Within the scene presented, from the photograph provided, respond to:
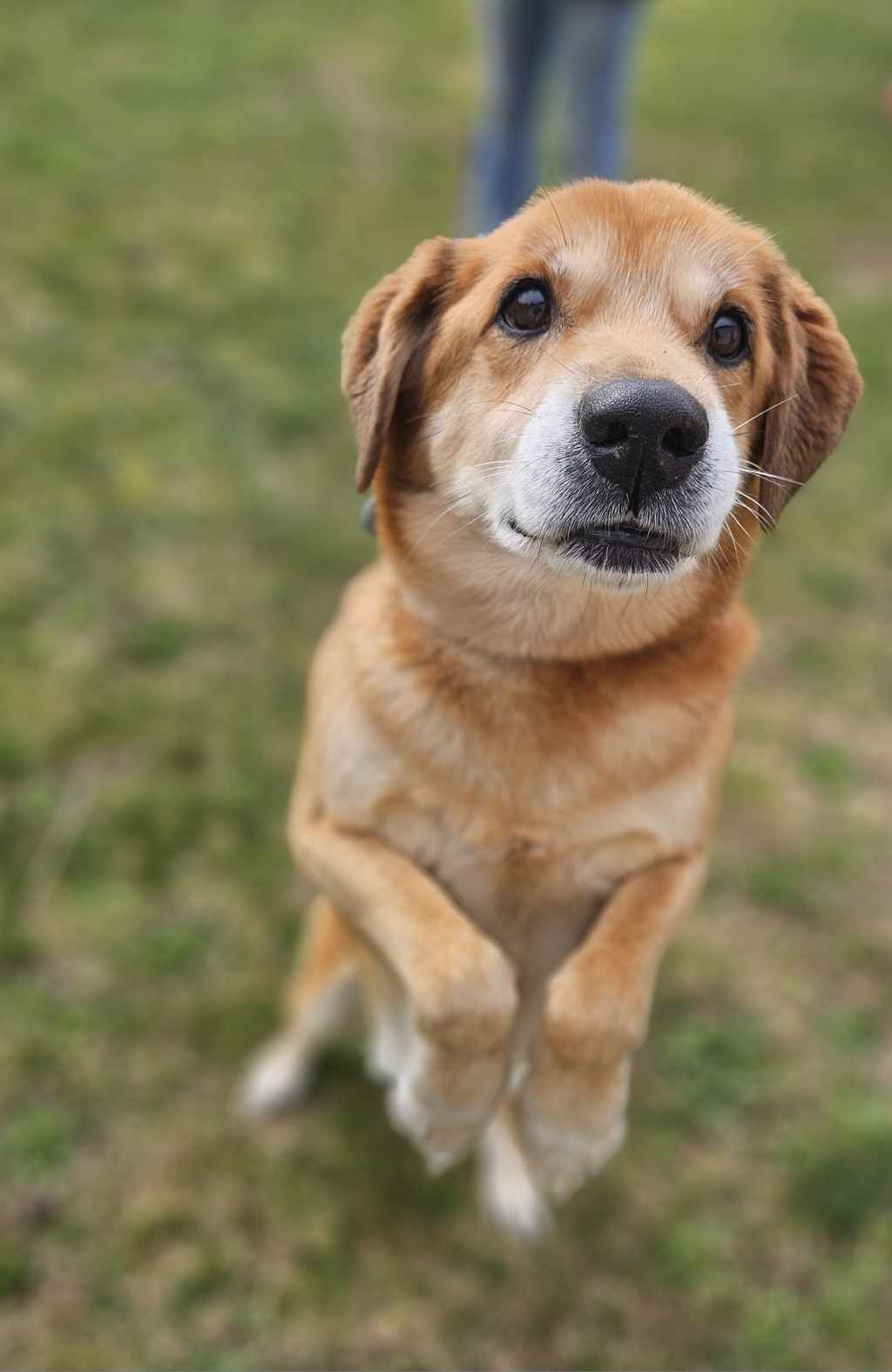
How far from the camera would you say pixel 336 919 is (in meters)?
2.73

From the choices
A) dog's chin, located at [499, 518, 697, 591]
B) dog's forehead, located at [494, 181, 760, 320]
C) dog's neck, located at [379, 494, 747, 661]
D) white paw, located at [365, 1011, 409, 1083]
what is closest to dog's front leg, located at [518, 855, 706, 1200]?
white paw, located at [365, 1011, 409, 1083]

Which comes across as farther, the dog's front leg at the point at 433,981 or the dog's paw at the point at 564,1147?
the dog's paw at the point at 564,1147

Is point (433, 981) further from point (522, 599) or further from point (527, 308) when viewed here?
point (527, 308)

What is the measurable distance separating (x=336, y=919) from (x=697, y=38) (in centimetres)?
1086

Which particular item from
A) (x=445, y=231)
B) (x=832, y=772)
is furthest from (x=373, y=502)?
(x=445, y=231)

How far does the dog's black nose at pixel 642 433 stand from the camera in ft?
5.55

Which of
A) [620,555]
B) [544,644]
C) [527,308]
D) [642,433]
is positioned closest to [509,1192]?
[544,644]

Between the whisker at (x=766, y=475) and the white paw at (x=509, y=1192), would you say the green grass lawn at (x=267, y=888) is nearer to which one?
the white paw at (x=509, y=1192)

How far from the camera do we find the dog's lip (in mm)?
1833

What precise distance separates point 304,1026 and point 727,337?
2136mm

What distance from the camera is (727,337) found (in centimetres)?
201

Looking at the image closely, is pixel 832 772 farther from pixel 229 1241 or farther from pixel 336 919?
pixel 229 1241

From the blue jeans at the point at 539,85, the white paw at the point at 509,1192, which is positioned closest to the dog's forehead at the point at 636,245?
the white paw at the point at 509,1192

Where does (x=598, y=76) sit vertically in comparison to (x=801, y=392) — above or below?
above
